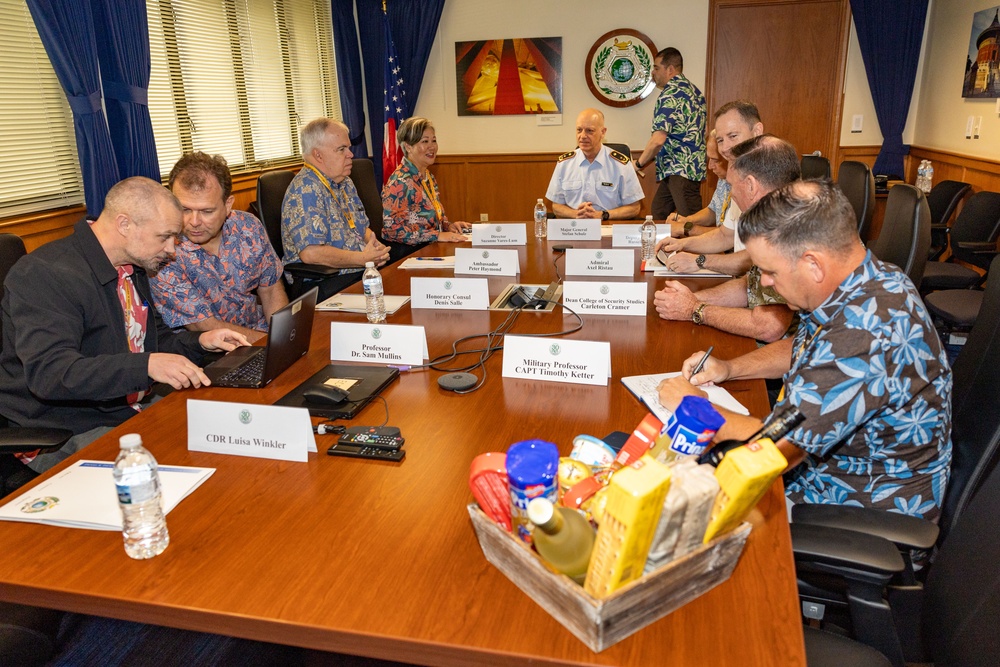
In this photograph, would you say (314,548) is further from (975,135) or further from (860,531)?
(975,135)

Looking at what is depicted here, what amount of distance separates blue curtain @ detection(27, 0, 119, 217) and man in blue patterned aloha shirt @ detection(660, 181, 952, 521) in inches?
123

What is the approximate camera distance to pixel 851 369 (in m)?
1.24

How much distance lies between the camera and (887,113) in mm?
5898

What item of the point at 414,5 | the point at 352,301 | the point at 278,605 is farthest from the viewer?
the point at 414,5

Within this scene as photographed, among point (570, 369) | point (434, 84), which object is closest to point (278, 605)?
point (570, 369)

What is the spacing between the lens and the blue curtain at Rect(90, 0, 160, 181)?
3.52m

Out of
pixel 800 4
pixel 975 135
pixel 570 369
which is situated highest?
pixel 800 4

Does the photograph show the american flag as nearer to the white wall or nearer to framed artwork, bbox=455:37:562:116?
the white wall

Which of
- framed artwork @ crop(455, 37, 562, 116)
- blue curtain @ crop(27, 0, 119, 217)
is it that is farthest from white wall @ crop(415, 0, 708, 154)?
blue curtain @ crop(27, 0, 119, 217)

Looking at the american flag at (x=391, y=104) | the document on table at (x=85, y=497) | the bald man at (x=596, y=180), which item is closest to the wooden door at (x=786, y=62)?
the bald man at (x=596, y=180)

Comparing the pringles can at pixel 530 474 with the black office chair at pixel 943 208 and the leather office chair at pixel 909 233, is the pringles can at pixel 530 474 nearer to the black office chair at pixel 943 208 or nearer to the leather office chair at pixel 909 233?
the leather office chair at pixel 909 233

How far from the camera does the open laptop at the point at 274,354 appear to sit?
5.69ft

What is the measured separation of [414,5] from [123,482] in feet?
20.1

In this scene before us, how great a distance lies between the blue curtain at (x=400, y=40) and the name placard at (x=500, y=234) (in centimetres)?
350
